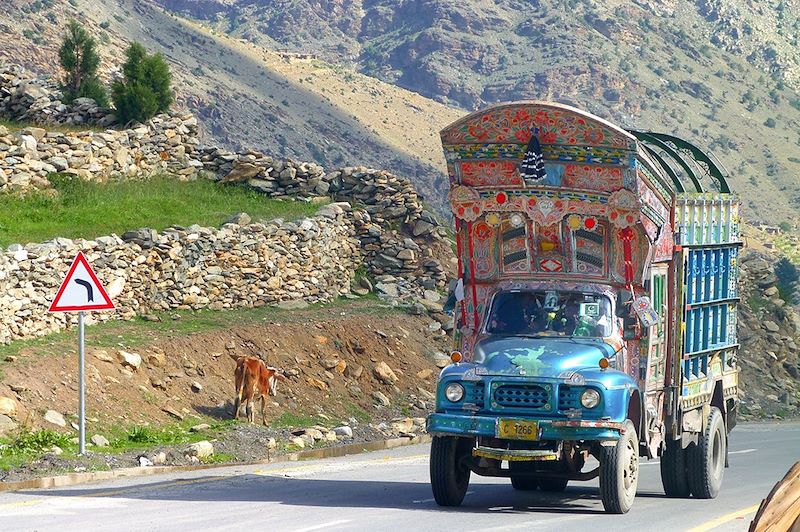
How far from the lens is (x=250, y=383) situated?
25516mm

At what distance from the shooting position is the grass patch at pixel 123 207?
94.6 feet

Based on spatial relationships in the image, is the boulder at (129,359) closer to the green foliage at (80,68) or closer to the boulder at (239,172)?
the boulder at (239,172)

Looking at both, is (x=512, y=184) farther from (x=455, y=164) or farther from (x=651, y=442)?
(x=651, y=442)

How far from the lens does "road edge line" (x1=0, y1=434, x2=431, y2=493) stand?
1834cm

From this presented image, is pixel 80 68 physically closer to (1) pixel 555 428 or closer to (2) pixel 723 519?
(1) pixel 555 428

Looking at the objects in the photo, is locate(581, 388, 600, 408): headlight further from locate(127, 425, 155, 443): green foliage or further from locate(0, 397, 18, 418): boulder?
locate(0, 397, 18, 418): boulder

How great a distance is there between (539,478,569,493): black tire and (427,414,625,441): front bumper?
3.39 m

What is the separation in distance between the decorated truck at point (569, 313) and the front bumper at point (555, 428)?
1cm

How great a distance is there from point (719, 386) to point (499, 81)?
4643 inches

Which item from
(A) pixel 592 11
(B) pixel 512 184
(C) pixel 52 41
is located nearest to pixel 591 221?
(B) pixel 512 184

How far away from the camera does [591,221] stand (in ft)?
55.5

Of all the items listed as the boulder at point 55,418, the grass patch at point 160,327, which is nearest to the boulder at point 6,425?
the boulder at point 55,418

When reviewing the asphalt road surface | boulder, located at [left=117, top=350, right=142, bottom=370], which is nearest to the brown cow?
boulder, located at [left=117, top=350, right=142, bottom=370]

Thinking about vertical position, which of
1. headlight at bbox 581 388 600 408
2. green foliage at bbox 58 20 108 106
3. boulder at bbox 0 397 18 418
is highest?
green foliage at bbox 58 20 108 106
